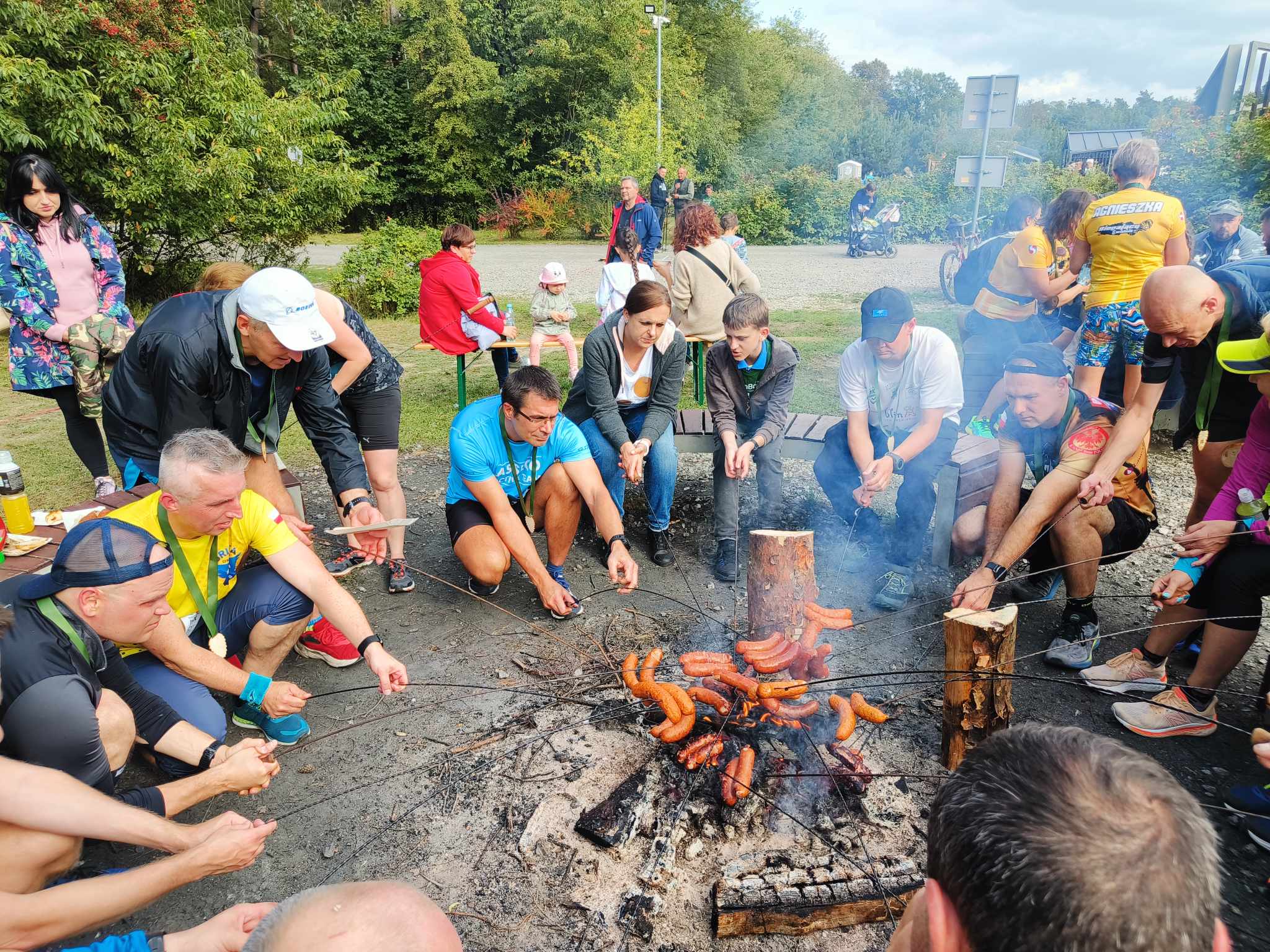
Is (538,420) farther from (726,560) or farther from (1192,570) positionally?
(1192,570)

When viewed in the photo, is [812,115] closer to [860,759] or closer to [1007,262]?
[1007,262]

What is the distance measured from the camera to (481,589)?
14.8 feet

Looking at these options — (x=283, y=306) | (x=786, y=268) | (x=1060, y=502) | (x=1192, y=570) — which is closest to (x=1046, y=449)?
(x=1060, y=502)

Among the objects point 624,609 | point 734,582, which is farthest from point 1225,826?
point 624,609

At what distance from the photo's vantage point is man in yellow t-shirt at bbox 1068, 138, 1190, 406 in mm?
5348

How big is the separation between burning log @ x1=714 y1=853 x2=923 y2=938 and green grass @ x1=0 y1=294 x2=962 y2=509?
500cm

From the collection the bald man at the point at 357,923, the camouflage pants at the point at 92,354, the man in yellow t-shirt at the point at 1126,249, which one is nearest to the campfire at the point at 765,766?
the bald man at the point at 357,923

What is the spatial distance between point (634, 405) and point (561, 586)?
A: 56.4 inches

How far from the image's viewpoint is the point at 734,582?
4.55 m

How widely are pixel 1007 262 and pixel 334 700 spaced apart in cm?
614

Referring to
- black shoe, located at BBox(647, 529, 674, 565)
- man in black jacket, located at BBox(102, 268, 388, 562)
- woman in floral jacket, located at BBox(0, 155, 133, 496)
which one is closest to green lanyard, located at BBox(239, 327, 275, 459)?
man in black jacket, located at BBox(102, 268, 388, 562)

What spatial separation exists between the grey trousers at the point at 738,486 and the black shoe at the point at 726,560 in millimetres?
40

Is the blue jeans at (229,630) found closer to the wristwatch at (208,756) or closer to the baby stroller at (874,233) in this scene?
the wristwatch at (208,756)

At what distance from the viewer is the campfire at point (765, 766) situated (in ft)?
7.87
